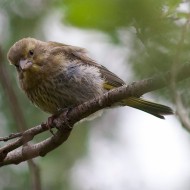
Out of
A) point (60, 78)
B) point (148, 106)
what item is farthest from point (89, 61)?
point (148, 106)

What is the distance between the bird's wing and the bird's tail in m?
0.16

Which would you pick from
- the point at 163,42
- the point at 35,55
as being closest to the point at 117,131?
the point at 35,55

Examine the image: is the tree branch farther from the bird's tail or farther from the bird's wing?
the bird's tail

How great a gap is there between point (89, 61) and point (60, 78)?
17.5 inches

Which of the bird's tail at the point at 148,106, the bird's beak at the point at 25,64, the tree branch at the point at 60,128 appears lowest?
the tree branch at the point at 60,128

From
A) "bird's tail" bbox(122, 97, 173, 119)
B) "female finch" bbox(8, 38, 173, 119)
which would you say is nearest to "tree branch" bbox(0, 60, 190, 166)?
"female finch" bbox(8, 38, 173, 119)

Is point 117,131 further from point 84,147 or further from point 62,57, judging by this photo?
point 62,57

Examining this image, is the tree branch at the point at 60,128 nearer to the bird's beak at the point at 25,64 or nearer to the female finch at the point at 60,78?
the female finch at the point at 60,78

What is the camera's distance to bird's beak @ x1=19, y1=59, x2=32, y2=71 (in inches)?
179

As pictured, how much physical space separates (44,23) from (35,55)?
1282mm

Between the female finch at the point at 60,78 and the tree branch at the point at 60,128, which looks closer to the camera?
the tree branch at the point at 60,128

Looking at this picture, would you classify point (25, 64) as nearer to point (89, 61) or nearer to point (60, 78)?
point (60, 78)

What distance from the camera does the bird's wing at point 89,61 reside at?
4.57m

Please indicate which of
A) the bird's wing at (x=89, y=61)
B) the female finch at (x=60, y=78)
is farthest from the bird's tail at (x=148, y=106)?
the bird's wing at (x=89, y=61)
